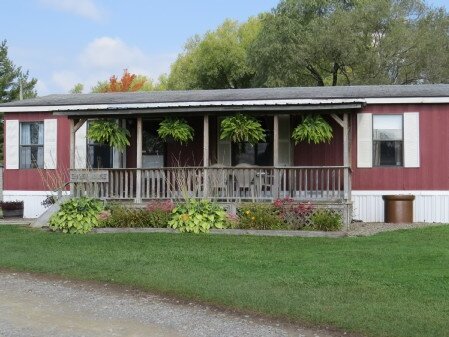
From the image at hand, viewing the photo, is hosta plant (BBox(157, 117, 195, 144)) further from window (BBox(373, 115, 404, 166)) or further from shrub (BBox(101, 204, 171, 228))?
window (BBox(373, 115, 404, 166))

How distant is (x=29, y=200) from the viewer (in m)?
19.5

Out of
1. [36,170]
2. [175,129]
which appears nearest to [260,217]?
[175,129]

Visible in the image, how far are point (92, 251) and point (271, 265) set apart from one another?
3583 mm

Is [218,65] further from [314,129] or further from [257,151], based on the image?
[314,129]

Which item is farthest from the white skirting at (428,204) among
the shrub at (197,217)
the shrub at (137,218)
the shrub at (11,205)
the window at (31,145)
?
the shrub at (11,205)

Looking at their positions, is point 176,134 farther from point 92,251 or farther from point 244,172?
point 92,251

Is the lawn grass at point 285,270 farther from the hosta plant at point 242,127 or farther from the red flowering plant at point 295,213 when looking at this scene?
the hosta plant at point 242,127

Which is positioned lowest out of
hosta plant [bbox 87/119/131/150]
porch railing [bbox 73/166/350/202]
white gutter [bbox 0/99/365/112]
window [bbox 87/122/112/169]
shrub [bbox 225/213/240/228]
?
shrub [bbox 225/213/240/228]

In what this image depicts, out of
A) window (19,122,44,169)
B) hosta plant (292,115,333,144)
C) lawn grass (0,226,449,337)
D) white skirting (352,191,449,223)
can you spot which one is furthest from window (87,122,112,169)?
white skirting (352,191,449,223)

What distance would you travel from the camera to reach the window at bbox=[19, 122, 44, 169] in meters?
19.3

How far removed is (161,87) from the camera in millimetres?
53156

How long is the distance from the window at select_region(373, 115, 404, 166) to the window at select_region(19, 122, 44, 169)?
32.5ft

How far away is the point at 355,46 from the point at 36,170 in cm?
2032

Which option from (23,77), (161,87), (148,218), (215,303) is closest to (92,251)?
(148,218)
